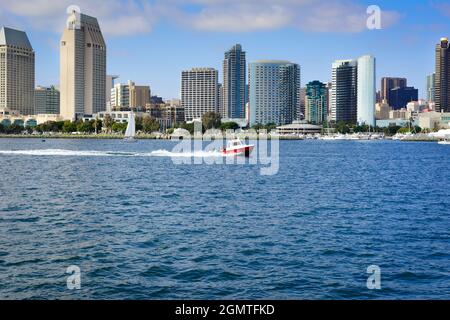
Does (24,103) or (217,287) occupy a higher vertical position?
(24,103)

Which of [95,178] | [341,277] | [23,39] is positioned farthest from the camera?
[23,39]

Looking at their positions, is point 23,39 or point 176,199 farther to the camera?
point 23,39

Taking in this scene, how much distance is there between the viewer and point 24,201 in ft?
77.1

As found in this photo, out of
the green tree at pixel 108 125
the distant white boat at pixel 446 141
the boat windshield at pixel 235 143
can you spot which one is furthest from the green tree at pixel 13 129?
the boat windshield at pixel 235 143

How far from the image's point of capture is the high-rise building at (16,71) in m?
152

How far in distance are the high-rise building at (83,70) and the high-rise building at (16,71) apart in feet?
32.8

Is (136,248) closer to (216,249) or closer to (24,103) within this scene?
(216,249)

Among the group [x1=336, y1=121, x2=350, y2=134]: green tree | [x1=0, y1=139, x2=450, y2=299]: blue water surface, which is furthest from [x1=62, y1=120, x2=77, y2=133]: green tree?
[x1=0, y1=139, x2=450, y2=299]: blue water surface

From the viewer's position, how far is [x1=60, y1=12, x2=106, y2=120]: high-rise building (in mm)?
169625

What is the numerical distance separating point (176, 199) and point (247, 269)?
12250 millimetres

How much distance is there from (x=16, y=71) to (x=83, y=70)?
22016 mm

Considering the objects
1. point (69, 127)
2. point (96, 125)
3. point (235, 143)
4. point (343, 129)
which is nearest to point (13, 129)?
point (69, 127)
